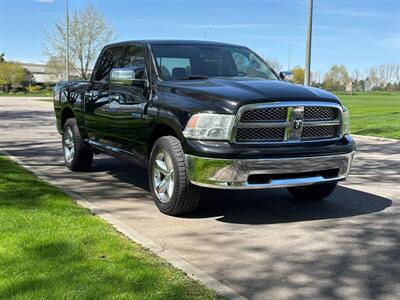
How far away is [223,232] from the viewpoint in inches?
212

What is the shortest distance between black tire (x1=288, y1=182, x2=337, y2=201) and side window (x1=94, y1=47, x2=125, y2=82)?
305 cm

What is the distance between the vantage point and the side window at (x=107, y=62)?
7602mm

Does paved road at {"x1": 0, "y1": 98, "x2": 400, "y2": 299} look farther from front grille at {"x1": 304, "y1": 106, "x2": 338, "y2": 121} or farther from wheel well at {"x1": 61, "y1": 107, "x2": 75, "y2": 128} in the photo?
front grille at {"x1": 304, "y1": 106, "x2": 338, "y2": 121}

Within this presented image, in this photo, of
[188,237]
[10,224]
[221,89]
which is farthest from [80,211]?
[221,89]

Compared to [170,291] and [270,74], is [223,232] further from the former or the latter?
[270,74]

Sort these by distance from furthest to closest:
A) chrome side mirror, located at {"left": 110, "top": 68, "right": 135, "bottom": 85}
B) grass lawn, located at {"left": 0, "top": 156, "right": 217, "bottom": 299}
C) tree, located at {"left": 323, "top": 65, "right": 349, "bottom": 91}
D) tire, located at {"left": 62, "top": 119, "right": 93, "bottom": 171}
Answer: tree, located at {"left": 323, "top": 65, "right": 349, "bottom": 91} < tire, located at {"left": 62, "top": 119, "right": 93, "bottom": 171} < chrome side mirror, located at {"left": 110, "top": 68, "right": 135, "bottom": 85} < grass lawn, located at {"left": 0, "top": 156, "right": 217, "bottom": 299}

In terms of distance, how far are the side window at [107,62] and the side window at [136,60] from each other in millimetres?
221

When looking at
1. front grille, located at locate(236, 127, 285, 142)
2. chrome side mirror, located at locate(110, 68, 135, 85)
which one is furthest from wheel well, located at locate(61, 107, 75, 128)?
front grille, located at locate(236, 127, 285, 142)

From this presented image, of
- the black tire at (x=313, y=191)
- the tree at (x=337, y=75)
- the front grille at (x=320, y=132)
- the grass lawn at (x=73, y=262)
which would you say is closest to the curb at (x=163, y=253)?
the grass lawn at (x=73, y=262)

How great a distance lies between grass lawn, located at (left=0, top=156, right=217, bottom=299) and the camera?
3662mm

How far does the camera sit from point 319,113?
18.9 ft

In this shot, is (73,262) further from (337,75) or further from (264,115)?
(337,75)

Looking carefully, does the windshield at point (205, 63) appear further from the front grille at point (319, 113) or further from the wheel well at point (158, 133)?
the front grille at point (319, 113)

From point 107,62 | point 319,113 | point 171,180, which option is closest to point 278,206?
point 319,113
